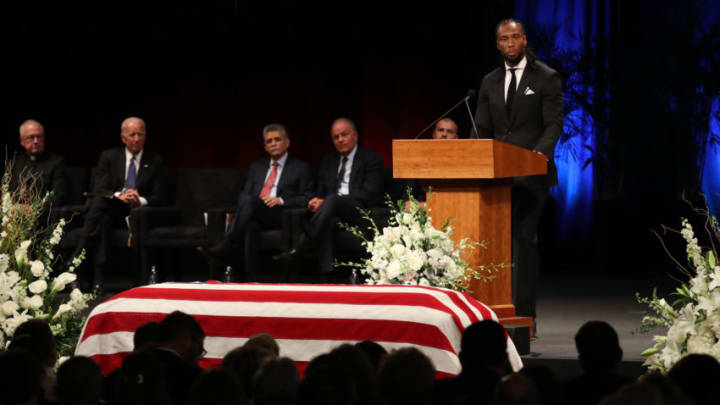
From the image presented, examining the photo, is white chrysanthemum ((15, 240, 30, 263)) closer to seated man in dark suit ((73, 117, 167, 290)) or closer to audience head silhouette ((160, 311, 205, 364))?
audience head silhouette ((160, 311, 205, 364))

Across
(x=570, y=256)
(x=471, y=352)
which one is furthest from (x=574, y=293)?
(x=471, y=352)

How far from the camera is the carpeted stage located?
483 centimetres

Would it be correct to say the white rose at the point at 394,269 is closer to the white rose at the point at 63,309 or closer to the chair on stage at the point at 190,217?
the white rose at the point at 63,309

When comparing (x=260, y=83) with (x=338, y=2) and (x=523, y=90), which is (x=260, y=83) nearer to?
(x=338, y=2)

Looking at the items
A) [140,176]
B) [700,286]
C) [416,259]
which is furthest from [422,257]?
[140,176]

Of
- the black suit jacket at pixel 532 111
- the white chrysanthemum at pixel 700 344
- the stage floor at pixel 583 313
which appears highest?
the black suit jacket at pixel 532 111

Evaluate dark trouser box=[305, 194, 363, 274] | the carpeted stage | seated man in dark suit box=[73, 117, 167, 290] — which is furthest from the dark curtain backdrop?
dark trouser box=[305, 194, 363, 274]

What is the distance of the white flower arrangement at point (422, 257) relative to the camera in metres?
4.86

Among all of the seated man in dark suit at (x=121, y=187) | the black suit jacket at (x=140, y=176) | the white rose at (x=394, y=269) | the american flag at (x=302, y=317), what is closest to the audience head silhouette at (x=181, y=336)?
the american flag at (x=302, y=317)

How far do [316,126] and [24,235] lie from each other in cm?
467

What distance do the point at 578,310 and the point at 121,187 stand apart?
3.61 metres

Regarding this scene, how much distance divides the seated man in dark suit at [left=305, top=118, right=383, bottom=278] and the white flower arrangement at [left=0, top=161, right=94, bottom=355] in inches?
94.5

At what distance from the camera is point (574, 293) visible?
7.44m

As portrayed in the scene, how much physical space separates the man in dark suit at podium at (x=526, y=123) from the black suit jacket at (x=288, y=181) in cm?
249
